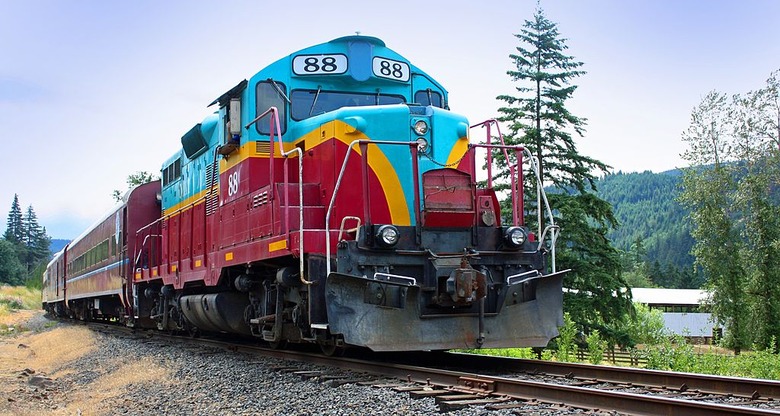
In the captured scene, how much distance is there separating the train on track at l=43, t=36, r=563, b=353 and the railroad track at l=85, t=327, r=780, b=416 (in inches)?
13.8

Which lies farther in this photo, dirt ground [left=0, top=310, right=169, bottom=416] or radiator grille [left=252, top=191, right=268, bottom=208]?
radiator grille [left=252, top=191, right=268, bottom=208]

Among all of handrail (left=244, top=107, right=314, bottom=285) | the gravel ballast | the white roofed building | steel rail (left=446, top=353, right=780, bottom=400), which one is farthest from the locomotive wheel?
the white roofed building

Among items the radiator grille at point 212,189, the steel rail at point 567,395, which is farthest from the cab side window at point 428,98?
the steel rail at point 567,395

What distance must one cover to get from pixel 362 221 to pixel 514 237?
167 centimetres

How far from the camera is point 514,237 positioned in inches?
318

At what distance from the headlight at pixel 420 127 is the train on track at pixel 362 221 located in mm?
16

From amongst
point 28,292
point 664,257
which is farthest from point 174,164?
point 664,257

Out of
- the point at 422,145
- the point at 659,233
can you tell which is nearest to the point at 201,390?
the point at 422,145

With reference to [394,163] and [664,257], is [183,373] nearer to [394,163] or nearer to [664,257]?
[394,163]

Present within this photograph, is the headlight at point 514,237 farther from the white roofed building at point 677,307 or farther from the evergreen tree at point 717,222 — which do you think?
the white roofed building at point 677,307

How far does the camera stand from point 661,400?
5008mm

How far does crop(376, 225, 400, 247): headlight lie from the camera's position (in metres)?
7.38

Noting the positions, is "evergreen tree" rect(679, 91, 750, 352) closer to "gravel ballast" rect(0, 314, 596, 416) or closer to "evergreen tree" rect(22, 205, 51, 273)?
"gravel ballast" rect(0, 314, 596, 416)

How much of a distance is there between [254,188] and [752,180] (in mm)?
28985
